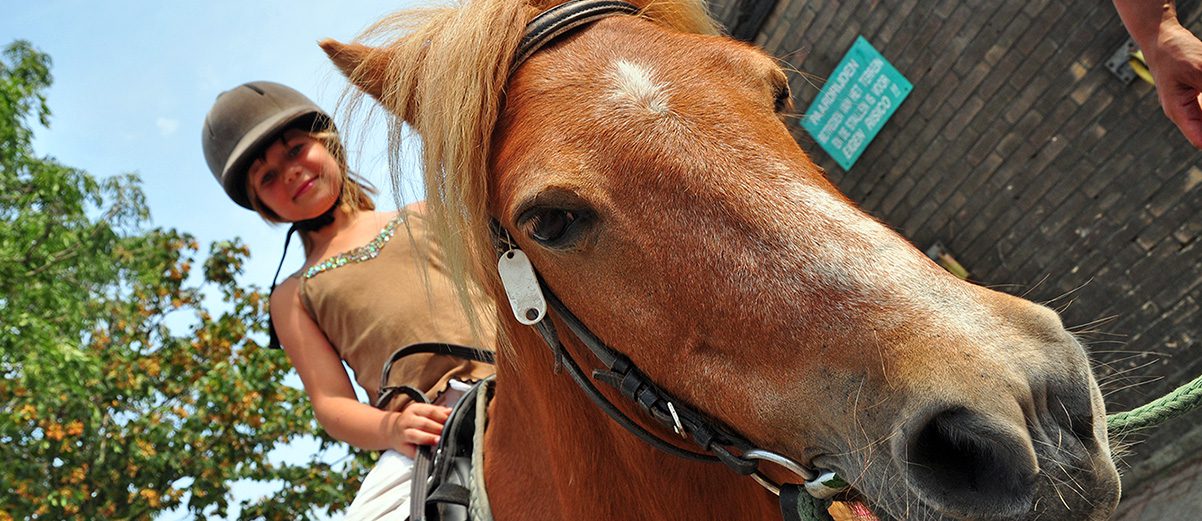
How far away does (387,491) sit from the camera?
112 inches

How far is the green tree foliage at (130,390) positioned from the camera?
8.47 metres

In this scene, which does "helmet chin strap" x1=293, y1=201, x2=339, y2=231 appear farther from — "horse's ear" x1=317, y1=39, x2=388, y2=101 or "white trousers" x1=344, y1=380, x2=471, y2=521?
"horse's ear" x1=317, y1=39, x2=388, y2=101

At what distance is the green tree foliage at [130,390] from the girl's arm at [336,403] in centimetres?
531

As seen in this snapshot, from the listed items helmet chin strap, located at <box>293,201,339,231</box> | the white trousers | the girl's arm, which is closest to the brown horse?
the girl's arm

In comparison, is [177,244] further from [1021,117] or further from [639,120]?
[639,120]

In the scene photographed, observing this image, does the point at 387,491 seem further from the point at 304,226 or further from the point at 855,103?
the point at 855,103

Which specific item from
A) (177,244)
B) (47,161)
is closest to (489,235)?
(177,244)

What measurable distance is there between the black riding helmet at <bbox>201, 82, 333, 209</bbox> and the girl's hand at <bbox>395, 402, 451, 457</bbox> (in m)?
1.37

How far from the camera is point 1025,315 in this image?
1.39 metres

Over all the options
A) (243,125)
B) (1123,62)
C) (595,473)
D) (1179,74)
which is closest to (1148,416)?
(1179,74)

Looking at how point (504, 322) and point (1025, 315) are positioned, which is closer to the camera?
point (1025, 315)

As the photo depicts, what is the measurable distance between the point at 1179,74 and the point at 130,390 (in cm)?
990

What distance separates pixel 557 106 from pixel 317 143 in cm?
207

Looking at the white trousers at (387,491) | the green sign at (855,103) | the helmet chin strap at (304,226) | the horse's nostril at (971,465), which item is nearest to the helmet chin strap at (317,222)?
the helmet chin strap at (304,226)
